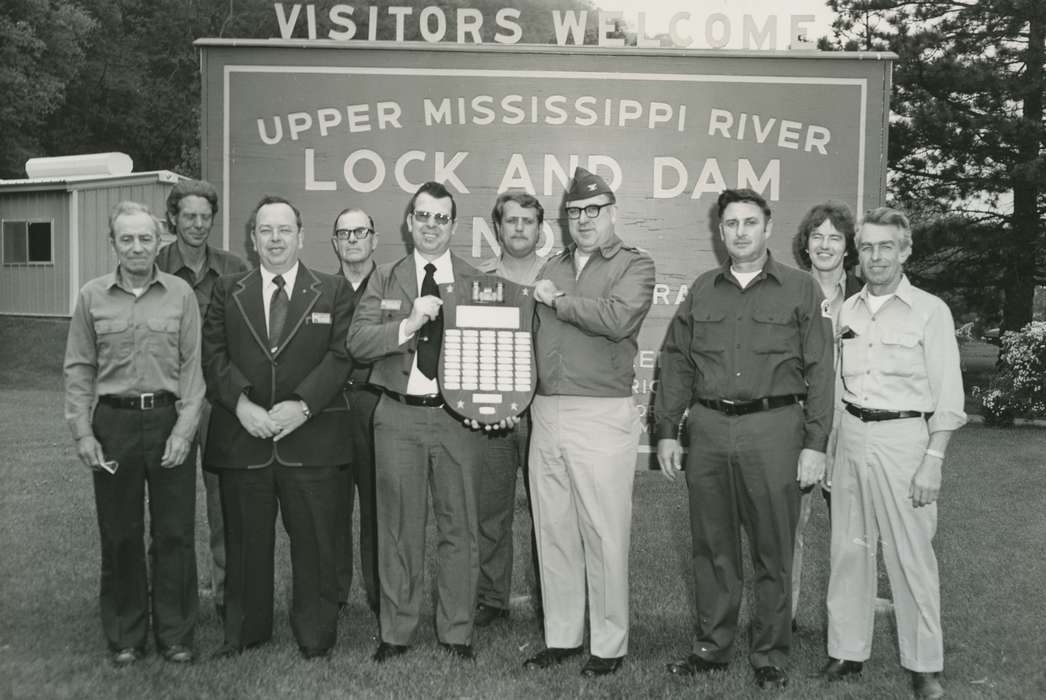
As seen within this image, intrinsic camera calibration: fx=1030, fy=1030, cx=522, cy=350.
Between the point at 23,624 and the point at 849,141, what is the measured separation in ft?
17.2

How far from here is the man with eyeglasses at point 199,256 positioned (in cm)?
532

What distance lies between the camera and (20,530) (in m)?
7.86

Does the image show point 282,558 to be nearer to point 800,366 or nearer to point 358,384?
point 358,384

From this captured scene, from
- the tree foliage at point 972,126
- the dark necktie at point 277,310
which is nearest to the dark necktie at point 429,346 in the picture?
the dark necktie at point 277,310

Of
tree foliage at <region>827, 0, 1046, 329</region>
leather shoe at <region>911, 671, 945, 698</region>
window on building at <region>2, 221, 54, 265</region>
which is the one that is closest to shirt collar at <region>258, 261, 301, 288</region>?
leather shoe at <region>911, 671, 945, 698</region>

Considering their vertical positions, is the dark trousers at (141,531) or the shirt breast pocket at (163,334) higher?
the shirt breast pocket at (163,334)

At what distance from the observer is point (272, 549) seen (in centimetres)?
469

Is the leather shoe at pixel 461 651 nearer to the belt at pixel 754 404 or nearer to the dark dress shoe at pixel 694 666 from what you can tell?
the dark dress shoe at pixel 694 666

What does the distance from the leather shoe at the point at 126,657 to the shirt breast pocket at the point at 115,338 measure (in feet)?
4.28

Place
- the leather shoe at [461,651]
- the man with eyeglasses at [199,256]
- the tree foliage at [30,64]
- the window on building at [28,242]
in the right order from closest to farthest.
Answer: the leather shoe at [461,651] < the man with eyeglasses at [199,256] < the window on building at [28,242] < the tree foliage at [30,64]

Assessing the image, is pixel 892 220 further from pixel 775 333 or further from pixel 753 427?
Answer: pixel 753 427

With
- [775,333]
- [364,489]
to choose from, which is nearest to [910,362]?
[775,333]

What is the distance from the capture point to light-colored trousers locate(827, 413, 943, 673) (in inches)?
165

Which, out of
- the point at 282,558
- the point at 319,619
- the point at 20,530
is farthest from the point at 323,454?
the point at 20,530
